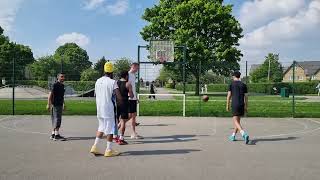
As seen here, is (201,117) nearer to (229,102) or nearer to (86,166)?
(229,102)

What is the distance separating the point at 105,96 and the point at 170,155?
1.79m

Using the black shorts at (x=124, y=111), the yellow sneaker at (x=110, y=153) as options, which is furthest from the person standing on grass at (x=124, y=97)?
the yellow sneaker at (x=110, y=153)

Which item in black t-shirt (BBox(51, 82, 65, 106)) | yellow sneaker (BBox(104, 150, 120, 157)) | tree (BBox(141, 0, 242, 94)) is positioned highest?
tree (BBox(141, 0, 242, 94))

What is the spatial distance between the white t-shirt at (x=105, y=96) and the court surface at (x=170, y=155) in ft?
2.92

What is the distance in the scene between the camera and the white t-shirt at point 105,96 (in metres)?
9.22

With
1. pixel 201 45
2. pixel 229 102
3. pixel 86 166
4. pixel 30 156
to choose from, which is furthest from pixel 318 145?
pixel 201 45

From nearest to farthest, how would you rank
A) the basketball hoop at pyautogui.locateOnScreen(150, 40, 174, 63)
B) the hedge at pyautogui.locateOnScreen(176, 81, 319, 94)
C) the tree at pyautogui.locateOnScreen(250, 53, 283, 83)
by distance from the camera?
the basketball hoop at pyautogui.locateOnScreen(150, 40, 174, 63) → the tree at pyautogui.locateOnScreen(250, 53, 283, 83) → the hedge at pyautogui.locateOnScreen(176, 81, 319, 94)

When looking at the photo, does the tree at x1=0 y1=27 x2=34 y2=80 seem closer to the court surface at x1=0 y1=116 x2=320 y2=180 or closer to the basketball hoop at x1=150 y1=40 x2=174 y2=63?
the basketball hoop at x1=150 y1=40 x2=174 y2=63

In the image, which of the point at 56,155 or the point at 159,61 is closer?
the point at 56,155

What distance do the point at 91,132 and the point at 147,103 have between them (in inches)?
554

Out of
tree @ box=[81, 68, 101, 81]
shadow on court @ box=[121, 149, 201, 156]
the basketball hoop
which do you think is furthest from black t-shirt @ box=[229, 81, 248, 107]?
tree @ box=[81, 68, 101, 81]

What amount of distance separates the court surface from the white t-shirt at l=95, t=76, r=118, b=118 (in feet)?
2.92

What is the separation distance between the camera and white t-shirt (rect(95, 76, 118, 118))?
363 inches

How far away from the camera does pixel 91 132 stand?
1364 centimetres
